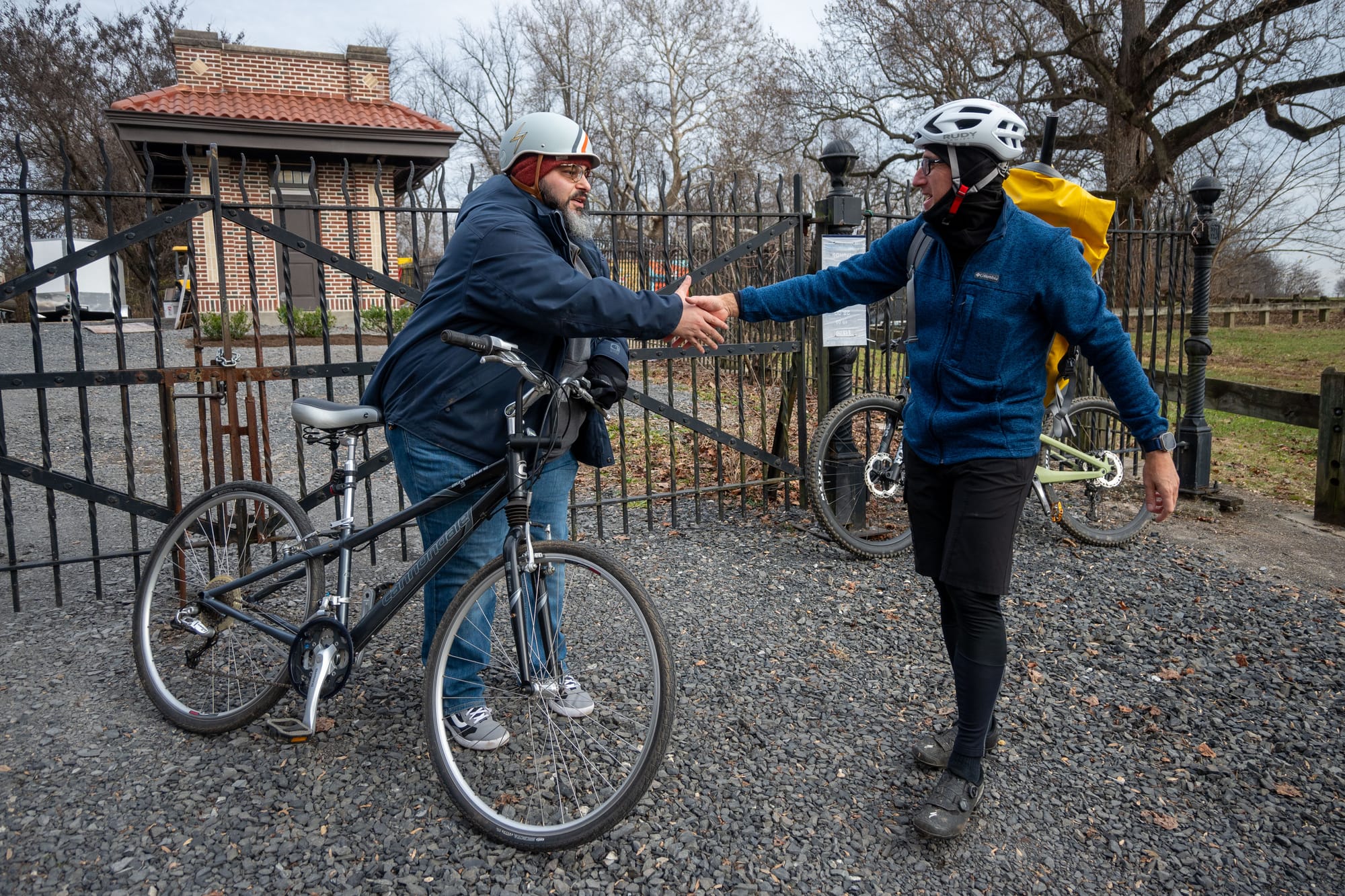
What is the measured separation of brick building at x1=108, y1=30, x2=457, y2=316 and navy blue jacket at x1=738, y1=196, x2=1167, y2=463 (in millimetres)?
15753

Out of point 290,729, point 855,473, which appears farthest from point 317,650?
point 855,473

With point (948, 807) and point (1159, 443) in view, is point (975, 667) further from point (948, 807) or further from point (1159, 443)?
point (1159, 443)

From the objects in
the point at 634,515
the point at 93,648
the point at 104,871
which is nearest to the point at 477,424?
the point at 104,871

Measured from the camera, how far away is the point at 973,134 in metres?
2.54

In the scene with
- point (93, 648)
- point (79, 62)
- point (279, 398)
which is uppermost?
point (79, 62)

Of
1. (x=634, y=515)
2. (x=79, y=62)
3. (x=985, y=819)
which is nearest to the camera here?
(x=985, y=819)

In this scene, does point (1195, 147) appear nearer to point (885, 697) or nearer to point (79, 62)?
point (885, 697)

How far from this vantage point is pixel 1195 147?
18.3m

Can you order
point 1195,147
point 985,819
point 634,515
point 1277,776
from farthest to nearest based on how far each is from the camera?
point 1195,147 → point 634,515 → point 1277,776 → point 985,819

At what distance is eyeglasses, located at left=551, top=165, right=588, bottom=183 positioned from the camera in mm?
2834

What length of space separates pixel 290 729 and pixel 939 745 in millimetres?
2217

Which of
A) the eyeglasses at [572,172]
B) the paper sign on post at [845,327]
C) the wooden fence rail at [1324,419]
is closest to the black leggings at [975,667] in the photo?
the eyeglasses at [572,172]

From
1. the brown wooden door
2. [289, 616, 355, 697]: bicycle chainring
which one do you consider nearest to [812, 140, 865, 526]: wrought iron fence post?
[289, 616, 355, 697]: bicycle chainring

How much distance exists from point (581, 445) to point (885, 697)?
1.60 meters
